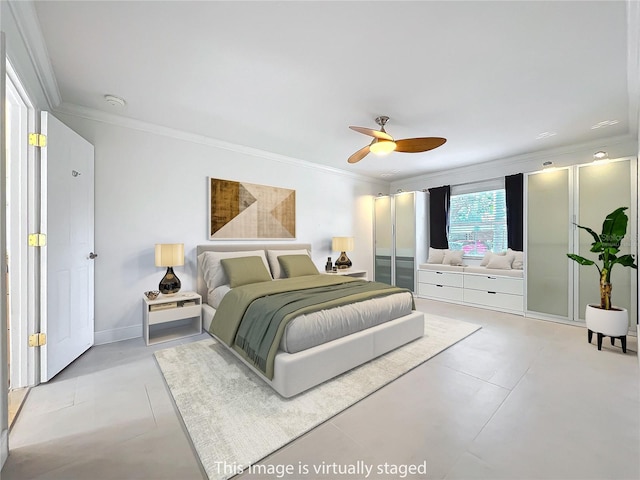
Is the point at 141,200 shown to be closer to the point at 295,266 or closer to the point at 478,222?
the point at 295,266

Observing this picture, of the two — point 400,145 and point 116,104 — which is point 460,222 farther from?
point 116,104

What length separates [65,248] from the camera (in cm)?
253

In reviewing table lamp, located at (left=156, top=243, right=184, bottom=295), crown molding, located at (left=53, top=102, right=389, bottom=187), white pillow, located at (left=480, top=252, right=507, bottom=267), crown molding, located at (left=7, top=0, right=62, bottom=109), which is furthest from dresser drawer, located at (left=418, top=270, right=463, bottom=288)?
crown molding, located at (left=7, top=0, right=62, bottom=109)

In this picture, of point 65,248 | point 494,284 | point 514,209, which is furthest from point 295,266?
point 514,209

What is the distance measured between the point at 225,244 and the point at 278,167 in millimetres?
1596

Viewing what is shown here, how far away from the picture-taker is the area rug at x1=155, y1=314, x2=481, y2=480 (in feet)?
5.18

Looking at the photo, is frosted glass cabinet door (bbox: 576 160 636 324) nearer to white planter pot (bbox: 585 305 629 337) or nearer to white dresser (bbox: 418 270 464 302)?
white planter pot (bbox: 585 305 629 337)

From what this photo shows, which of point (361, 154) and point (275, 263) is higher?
point (361, 154)

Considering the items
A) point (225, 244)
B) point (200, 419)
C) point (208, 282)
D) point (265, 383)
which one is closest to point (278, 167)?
point (225, 244)

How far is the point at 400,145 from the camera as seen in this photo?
3.02m

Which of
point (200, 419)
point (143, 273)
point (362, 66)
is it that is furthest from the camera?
point (143, 273)

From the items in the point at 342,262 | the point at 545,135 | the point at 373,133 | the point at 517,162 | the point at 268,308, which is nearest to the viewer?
the point at 268,308

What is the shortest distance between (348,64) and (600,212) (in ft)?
12.7

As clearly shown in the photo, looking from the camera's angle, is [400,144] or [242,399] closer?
[242,399]
